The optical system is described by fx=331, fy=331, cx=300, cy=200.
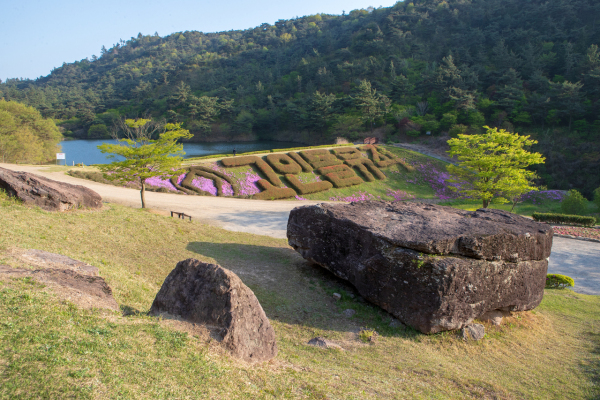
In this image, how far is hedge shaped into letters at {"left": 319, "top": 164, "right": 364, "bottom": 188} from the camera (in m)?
30.2

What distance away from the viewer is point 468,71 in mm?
57406

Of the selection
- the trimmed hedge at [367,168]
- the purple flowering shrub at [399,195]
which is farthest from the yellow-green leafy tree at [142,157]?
the purple flowering shrub at [399,195]

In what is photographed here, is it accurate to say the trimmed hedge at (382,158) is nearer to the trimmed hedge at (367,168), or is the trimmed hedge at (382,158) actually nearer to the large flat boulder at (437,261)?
the trimmed hedge at (367,168)

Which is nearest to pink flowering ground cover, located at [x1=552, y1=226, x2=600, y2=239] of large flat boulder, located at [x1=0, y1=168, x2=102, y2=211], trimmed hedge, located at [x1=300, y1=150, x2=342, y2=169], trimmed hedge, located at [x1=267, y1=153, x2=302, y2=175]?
trimmed hedge, located at [x1=300, y1=150, x2=342, y2=169]

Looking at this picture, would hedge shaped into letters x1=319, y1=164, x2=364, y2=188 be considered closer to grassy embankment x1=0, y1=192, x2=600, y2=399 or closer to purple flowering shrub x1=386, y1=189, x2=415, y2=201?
purple flowering shrub x1=386, y1=189, x2=415, y2=201

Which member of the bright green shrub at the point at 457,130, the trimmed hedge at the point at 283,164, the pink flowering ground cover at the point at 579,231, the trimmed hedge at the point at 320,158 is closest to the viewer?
the pink flowering ground cover at the point at 579,231

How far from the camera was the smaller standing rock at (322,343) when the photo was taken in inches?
273

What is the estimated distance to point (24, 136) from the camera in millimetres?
35688

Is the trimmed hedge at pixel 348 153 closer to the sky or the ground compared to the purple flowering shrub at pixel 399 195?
closer to the sky

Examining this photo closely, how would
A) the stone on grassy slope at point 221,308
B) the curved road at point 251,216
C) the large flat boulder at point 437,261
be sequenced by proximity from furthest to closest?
the curved road at point 251,216, the large flat boulder at point 437,261, the stone on grassy slope at point 221,308

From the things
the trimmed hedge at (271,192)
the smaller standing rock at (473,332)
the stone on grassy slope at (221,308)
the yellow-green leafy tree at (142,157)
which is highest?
the yellow-green leafy tree at (142,157)

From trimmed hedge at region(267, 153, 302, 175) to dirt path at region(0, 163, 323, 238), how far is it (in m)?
5.85

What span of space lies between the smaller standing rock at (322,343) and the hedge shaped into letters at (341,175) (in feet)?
76.3

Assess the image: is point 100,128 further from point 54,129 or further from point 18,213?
point 18,213
